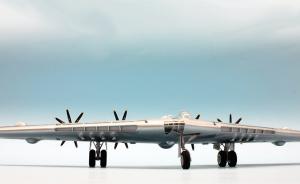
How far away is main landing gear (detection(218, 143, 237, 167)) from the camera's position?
53.5 m

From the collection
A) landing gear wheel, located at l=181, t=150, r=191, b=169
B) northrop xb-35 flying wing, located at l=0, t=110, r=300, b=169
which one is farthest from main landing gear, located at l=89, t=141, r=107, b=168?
landing gear wheel, located at l=181, t=150, r=191, b=169

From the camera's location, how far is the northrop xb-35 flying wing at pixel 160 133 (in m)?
44.0

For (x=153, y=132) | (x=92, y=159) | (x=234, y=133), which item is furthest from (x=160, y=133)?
(x=92, y=159)

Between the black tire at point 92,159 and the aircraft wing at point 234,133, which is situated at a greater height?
the aircraft wing at point 234,133

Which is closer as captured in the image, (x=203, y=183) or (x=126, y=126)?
(x=203, y=183)

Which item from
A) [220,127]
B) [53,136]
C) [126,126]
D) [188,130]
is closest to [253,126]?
[220,127]

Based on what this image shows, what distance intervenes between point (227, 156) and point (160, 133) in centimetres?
1175

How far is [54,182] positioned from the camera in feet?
93.2

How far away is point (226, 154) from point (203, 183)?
26461 millimetres

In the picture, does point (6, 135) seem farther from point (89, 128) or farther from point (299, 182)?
point (299, 182)

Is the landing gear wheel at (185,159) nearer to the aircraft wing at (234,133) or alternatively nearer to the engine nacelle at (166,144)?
the aircraft wing at (234,133)

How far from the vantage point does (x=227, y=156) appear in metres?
54.4

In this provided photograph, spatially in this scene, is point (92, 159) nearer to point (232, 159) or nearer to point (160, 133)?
point (160, 133)

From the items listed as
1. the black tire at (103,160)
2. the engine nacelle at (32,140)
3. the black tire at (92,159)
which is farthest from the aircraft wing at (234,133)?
the engine nacelle at (32,140)
